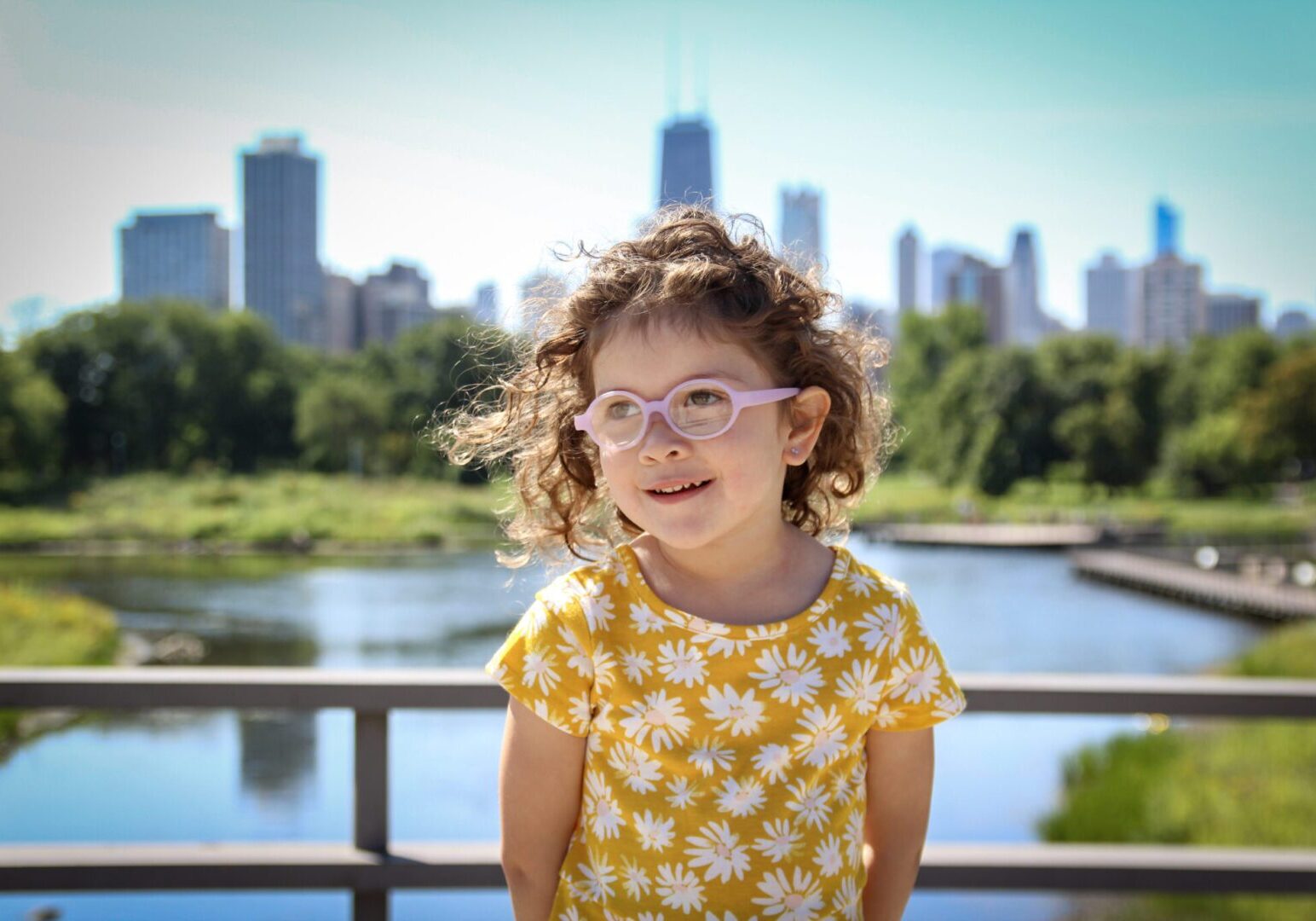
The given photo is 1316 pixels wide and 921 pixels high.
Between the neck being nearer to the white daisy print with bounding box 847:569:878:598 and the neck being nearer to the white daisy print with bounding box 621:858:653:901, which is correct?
the white daisy print with bounding box 847:569:878:598

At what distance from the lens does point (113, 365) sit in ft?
108

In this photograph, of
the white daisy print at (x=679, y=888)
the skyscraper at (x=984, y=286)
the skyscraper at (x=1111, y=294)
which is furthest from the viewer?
the skyscraper at (x=984, y=286)

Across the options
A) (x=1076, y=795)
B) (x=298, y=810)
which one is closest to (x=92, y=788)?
(x=298, y=810)

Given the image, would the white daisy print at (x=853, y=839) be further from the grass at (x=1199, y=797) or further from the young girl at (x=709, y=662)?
the grass at (x=1199, y=797)

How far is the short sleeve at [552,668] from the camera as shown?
1052 mm

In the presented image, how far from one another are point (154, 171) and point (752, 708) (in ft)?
178

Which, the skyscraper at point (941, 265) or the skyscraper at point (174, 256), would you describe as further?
the skyscraper at point (941, 265)

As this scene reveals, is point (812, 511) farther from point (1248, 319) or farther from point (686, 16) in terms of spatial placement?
point (1248, 319)

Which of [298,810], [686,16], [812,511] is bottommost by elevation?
[298,810]

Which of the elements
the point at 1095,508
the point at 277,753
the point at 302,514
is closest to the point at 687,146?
the point at 1095,508

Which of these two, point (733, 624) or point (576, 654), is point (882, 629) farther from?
point (576, 654)

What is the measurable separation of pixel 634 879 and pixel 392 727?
48.6 feet

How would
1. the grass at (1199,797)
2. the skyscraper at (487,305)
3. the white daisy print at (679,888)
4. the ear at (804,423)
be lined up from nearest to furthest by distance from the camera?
the white daisy print at (679,888) → the ear at (804,423) → the skyscraper at (487,305) → the grass at (1199,797)

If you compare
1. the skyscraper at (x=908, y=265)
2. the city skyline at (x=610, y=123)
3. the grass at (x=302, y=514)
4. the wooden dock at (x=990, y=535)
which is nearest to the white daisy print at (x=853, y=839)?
the grass at (x=302, y=514)
